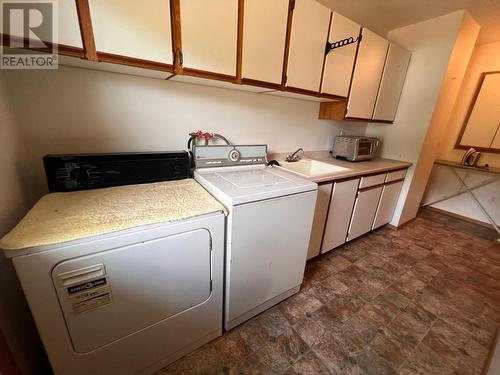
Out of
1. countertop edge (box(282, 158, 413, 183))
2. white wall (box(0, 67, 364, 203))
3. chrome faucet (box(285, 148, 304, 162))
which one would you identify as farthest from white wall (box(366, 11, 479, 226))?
white wall (box(0, 67, 364, 203))

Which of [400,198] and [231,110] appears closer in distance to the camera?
[231,110]

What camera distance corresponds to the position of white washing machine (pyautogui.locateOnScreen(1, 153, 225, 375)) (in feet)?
2.40

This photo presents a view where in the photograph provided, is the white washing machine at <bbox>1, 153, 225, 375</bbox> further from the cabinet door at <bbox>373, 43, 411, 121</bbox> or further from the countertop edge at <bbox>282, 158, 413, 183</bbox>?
the cabinet door at <bbox>373, 43, 411, 121</bbox>

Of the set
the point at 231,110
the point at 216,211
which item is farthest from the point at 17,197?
the point at 231,110

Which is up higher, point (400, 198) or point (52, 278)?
point (52, 278)

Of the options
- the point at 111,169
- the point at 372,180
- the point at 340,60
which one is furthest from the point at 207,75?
the point at 372,180

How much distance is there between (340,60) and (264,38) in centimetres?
85

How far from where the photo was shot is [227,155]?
5.21 ft

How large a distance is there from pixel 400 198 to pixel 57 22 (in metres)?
3.54

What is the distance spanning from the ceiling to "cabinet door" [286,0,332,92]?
2.02 ft

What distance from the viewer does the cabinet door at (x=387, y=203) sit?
2.50 m

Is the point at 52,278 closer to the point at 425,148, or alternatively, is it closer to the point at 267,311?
the point at 267,311

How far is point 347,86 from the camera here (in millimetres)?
1979

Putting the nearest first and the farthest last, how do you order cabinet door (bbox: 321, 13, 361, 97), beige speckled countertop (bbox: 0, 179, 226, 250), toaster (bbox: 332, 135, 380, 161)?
1. beige speckled countertop (bbox: 0, 179, 226, 250)
2. cabinet door (bbox: 321, 13, 361, 97)
3. toaster (bbox: 332, 135, 380, 161)
